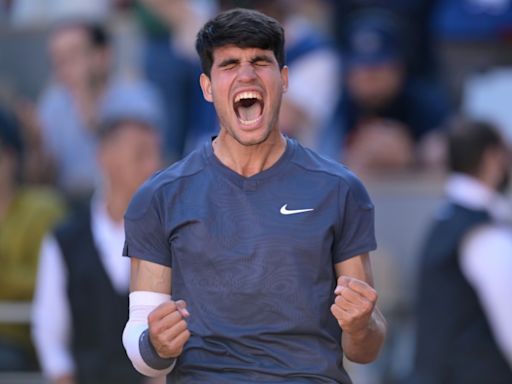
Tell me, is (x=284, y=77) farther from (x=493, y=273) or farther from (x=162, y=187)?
(x=493, y=273)

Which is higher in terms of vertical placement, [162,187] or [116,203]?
[162,187]

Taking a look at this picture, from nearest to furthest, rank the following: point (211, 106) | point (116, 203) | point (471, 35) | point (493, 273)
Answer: point (493, 273)
point (116, 203)
point (211, 106)
point (471, 35)

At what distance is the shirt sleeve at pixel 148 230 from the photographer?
12.8ft

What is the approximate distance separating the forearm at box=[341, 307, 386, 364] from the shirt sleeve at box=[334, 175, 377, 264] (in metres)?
0.19

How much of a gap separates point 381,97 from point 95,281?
2.50 metres

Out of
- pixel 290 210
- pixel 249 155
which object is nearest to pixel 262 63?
pixel 249 155

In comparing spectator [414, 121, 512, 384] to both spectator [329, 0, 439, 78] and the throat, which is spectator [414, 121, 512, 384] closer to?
spectator [329, 0, 439, 78]

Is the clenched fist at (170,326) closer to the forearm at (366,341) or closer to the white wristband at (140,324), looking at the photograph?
the white wristband at (140,324)

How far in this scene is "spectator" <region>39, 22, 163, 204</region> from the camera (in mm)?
8469

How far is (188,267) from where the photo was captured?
3.88 metres

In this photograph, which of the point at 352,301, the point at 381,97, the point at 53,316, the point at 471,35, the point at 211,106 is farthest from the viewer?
the point at 471,35

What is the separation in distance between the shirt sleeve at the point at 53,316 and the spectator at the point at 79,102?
1.55 metres

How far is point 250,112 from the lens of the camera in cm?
387

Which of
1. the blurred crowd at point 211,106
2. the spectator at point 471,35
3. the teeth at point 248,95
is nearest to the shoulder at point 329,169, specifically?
the teeth at point 248,95
